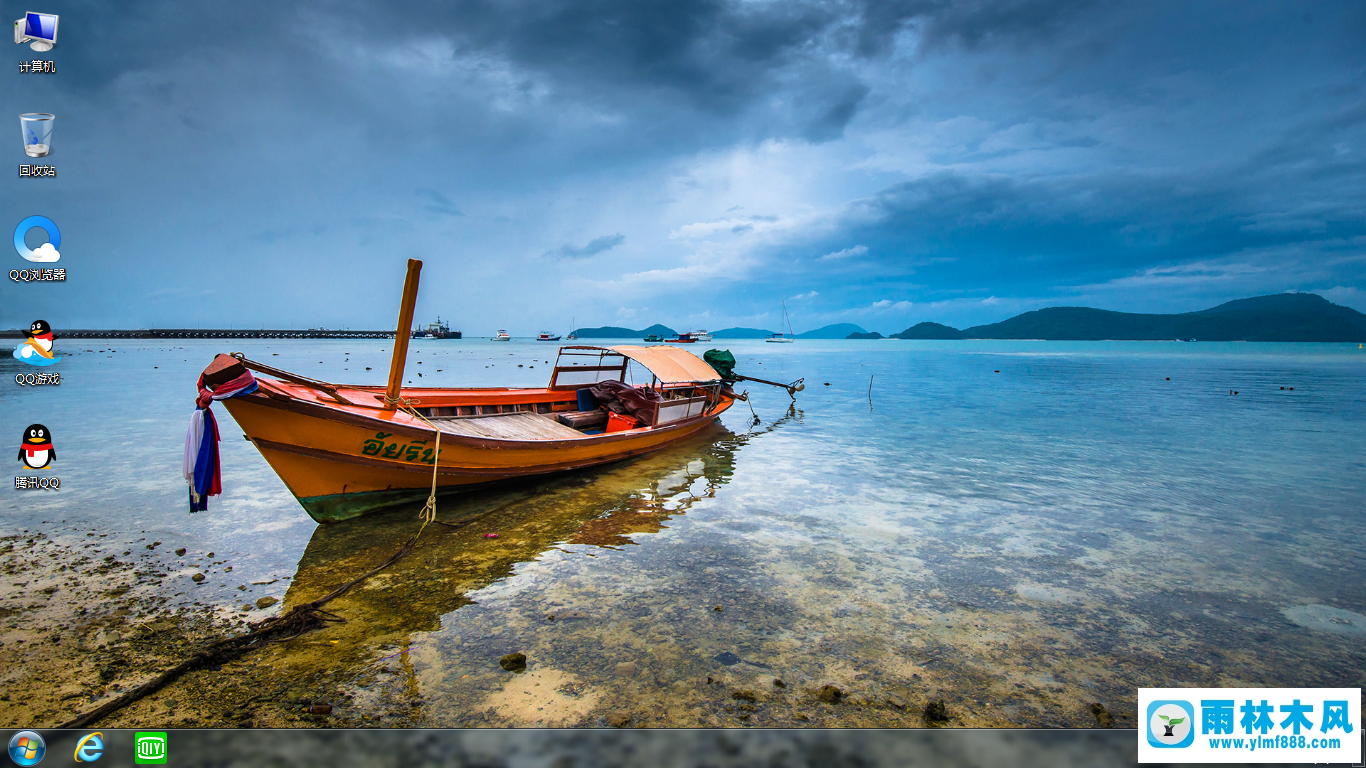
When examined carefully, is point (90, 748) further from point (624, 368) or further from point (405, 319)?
point (624, 368)

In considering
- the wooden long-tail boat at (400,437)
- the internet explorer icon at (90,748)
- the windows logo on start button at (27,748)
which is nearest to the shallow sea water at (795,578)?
the wooden long-tail boat at (400,437)

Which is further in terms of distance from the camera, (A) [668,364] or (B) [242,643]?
(A) [668,364]

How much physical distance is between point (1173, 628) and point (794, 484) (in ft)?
23.7

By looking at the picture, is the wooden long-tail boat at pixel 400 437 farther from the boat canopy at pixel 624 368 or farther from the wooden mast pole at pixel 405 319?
the boat canopy at pixel 624 368

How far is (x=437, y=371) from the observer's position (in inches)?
1820

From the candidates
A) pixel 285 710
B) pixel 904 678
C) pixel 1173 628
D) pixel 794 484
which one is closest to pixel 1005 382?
pixel 794 484

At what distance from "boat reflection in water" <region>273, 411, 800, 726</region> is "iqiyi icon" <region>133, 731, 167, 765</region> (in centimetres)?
158

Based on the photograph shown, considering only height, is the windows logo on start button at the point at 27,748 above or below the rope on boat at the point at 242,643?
above

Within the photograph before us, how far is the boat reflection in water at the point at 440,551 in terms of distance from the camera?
16.5 ft

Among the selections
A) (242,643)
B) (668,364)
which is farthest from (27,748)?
(668,364)

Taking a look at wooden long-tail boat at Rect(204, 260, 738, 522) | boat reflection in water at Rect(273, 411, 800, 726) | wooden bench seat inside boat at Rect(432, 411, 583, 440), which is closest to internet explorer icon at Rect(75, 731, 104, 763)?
boat reflection in water at Rect(273, 411, 800, 726)

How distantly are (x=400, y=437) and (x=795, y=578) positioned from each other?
6.37 metres

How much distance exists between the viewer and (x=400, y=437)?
8.56m

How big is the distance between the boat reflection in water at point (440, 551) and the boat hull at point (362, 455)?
0.46 m
